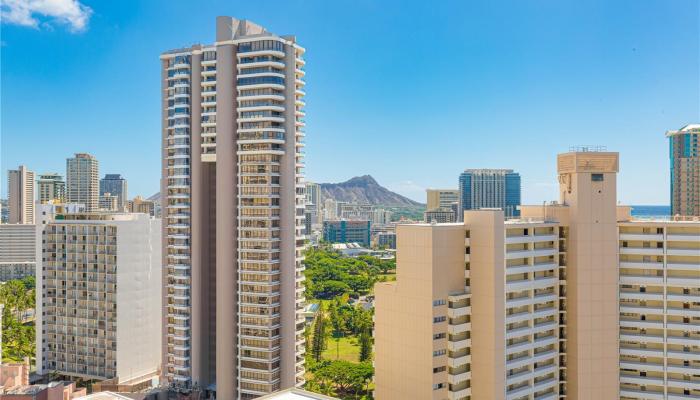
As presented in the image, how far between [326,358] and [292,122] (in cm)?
2361

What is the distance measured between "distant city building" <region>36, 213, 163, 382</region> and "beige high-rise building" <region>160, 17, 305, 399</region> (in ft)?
24.5

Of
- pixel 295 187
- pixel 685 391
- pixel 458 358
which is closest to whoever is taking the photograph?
pixel 458 358

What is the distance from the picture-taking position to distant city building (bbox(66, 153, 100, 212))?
13400 centimetres

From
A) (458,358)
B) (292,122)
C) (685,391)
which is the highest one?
(292,122)

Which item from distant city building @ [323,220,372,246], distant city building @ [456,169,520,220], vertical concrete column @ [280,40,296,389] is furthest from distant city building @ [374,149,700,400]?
distant city building @ [323,220,372,246]

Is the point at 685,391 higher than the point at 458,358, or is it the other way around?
the point at 458,358

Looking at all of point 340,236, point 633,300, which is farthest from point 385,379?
point 340,236

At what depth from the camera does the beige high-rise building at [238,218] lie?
33719 mm

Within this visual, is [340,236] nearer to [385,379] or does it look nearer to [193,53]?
[193,53]

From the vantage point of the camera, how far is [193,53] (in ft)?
121

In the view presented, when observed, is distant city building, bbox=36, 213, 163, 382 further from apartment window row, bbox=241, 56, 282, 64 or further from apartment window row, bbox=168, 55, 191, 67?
apartment window row, bbox=241, 56, 282, 64

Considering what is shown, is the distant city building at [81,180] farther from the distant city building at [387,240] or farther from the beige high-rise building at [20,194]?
the distant city building at [387,240]

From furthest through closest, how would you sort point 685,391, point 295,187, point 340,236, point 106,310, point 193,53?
point 340,236 < point 106,310 < point 193,53 < point 295,187 < point 685,391

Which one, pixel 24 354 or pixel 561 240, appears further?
pixel 24 354
